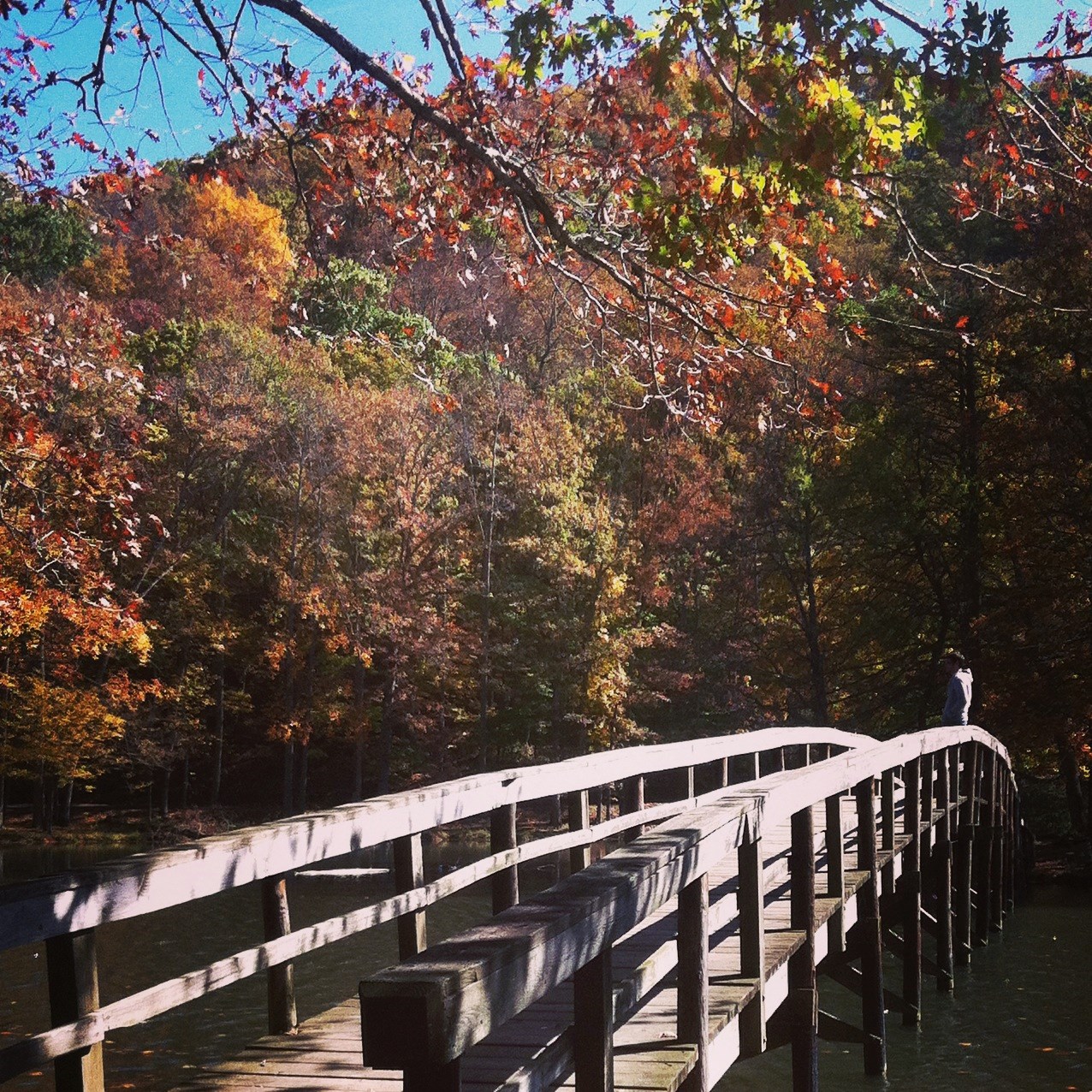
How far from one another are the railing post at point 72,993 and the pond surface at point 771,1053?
534 centimetres

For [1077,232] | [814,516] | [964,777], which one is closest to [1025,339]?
[1077,232]

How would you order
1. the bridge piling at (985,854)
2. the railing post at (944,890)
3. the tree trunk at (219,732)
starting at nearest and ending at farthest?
the railing post at (944,890)
the bridge piling at (985,854)
the tree trunk at (219,732)

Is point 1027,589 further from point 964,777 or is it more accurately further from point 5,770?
point 5,770

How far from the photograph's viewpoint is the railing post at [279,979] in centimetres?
499

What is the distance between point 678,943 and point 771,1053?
7.62 metres

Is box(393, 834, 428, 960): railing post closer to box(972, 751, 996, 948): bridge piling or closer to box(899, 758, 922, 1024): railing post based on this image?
box(899, 758, 922, 1024): railing post

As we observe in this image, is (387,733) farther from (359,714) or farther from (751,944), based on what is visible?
(751,944)

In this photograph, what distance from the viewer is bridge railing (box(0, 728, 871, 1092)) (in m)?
3.29

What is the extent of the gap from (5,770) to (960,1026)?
26.1 meters

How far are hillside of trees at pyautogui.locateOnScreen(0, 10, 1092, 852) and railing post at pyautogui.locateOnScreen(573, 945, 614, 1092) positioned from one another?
54.4ft

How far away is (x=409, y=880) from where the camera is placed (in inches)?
215

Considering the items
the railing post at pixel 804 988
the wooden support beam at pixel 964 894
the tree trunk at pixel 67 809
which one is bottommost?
the tree trunk at pixel 67 809

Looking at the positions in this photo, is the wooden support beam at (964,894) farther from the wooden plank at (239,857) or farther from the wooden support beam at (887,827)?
the wooden plank at (239,857)

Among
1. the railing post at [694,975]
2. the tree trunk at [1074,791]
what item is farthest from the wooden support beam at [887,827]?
the tree trunk at [1074,791]
